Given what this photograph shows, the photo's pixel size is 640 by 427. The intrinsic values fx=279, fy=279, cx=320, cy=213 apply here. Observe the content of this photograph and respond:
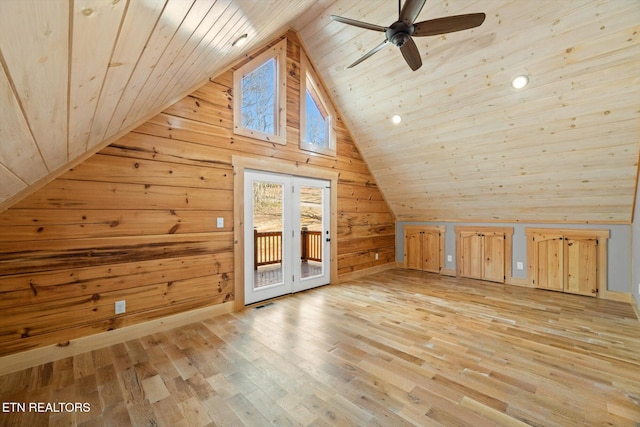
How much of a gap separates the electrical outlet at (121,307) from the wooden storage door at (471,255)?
5488 mm

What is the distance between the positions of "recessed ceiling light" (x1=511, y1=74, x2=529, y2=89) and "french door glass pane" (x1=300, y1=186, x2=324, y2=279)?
2939mm

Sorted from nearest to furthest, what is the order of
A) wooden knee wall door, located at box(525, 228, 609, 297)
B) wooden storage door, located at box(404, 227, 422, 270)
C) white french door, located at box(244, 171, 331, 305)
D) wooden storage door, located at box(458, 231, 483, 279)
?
white french door, located at box(244, 171, 331, 305) → wooden knee wall door, located at box(525, 228, 609, 297) → wooden storage door, located at box(458, 231, 483, 279) → wooden storage door, located at box(404, 227, 422, 270)

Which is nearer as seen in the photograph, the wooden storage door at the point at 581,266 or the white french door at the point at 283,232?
the white french door at the point at 283,232

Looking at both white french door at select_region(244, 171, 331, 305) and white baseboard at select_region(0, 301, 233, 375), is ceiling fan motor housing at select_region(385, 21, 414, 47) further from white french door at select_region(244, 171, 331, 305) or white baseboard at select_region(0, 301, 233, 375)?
white baseboard at select_region(0, 301, 233, 375)

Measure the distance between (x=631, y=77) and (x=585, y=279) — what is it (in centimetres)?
297

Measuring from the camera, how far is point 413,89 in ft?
12.9

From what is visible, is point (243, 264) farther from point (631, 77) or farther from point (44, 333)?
point (631, 77)

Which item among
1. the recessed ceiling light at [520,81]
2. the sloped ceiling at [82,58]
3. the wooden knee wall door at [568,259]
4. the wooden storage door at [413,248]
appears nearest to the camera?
the sloped ceiling at [82,58]

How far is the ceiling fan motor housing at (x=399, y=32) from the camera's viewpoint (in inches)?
90.4

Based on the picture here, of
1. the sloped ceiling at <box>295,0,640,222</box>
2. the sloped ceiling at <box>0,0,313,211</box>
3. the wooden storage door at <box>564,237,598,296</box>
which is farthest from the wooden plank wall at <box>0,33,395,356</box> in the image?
the wooden storage door at <box>564,237,598,296</box>

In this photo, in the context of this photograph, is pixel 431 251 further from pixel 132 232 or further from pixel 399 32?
pixel 132 232

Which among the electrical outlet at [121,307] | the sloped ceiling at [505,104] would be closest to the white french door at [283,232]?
the electrical outlet at [121,307]

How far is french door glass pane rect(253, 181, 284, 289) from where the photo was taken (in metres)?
3.98

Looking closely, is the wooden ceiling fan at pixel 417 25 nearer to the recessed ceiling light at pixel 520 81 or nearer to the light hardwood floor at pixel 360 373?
the recessed ceiling light at pixel 520 81
